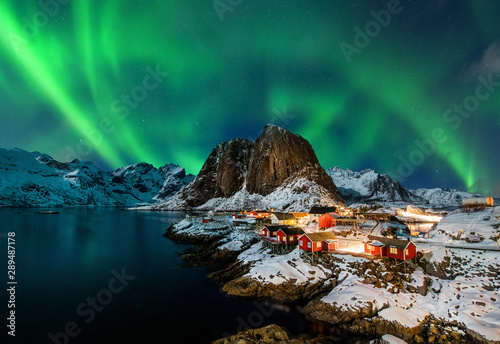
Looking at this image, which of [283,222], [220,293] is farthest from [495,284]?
[283,222]

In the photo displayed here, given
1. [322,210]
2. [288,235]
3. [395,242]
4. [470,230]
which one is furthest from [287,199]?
[395,242]

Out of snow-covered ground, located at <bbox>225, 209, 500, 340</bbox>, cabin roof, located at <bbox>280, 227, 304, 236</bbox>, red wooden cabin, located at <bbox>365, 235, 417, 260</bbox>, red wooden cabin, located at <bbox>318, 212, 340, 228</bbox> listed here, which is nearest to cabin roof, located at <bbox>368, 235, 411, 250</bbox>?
red wooden cabin, located at <bbox>365, 235, 417, 260</bbox>

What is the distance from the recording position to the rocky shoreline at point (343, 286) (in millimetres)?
19688

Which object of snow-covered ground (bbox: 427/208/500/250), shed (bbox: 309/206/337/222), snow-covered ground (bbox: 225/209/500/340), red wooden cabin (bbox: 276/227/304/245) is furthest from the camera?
shed (bbox: 309/206/337/222)

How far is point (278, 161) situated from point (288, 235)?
5447 inches

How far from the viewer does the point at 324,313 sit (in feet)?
79.3

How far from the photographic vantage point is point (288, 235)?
43031mm

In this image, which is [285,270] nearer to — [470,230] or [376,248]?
[376,248]

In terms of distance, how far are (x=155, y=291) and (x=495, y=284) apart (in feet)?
129

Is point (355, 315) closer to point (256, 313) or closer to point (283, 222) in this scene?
point (256, 313)

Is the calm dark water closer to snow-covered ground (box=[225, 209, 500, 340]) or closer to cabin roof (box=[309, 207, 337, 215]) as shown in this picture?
snow-covered ground (box=[225, 209, 500, 340])

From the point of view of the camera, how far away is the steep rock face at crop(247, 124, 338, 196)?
172 meters

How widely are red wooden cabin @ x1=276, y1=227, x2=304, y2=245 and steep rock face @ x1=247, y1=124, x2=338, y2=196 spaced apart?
120 metres

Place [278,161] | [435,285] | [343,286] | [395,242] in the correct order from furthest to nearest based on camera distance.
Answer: [278,161], [395,242], [343,286], [435,285]
